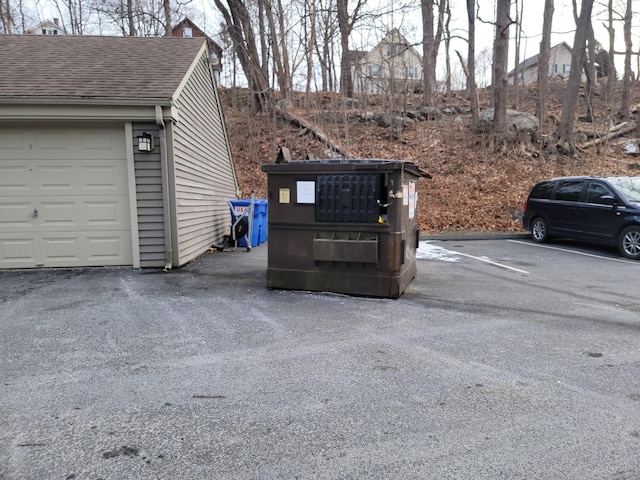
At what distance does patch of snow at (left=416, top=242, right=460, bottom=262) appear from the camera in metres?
8.45

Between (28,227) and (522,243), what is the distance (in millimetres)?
10577

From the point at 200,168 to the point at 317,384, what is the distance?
22.9ft

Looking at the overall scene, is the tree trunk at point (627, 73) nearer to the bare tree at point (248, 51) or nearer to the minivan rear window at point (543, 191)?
the minivan rear window at point (543, 191)

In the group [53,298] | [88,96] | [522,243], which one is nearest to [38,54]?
[88,96]

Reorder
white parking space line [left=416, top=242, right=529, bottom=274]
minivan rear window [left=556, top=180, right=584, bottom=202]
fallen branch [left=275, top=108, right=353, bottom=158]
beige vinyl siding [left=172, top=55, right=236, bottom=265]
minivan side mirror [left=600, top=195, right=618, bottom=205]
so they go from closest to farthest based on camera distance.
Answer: beige vinyl siding [left=172, top=55, right=236, bottom=265], white parking space line [left=416, top=242, right=529, bottom=274], minivan side mirror [left=600, top=195, right=618, bottom=205], minivan rear window [left=556, top=180, right=584, bottom=202], fallen branch [left=275, top=108, right=353, bottom=158]

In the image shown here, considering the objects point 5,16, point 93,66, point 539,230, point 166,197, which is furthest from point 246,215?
point 5,16

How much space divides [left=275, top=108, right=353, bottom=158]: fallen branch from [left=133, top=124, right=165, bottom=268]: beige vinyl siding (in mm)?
10726

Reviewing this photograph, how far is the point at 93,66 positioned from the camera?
7797mm

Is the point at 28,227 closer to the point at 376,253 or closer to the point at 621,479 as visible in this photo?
the point at 376,253

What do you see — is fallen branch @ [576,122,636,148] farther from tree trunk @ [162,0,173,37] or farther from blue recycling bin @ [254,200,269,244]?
tree trunk @ [162,0,173,37]

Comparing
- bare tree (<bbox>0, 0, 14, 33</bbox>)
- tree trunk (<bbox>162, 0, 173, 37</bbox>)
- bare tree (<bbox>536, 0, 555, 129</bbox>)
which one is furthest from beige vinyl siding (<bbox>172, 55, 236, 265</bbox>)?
bare tree (<bbox>0, 0, 14, 33</bbox>)

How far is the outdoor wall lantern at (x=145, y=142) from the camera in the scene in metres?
6.73

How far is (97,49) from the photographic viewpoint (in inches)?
349

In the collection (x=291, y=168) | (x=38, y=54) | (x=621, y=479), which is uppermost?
(x=38, y=54)
